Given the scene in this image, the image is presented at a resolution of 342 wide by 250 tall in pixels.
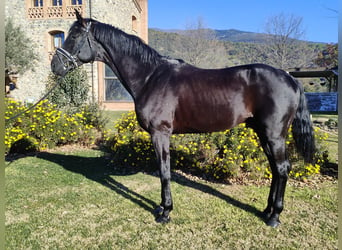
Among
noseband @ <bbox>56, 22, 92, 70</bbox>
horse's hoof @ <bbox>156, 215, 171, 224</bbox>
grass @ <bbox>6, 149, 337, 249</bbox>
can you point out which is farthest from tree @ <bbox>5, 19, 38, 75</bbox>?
horse's hoof @ <bbox>156, 215, 171, 224</bbox>

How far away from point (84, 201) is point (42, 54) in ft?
59.2

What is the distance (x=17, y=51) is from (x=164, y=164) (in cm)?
1840

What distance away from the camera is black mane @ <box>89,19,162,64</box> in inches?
123

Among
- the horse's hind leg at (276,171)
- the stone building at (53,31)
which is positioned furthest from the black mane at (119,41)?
the stone building at (53,31)

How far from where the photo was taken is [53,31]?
17688 millimetres

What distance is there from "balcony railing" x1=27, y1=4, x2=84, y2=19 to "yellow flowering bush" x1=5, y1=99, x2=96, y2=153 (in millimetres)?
12680

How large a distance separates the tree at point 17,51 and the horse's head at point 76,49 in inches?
653

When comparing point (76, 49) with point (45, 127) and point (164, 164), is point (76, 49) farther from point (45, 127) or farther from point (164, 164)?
point (45, 127)

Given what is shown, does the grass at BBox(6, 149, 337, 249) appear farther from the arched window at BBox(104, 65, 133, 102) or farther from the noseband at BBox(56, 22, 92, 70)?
the arched window at BBox(104, 65, 133, 102)

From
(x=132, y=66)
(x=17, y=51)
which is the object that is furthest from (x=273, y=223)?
(x=17, y=51)

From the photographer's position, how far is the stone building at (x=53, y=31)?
55.4 ft

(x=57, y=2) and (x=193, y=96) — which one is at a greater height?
(x=57, y=2)

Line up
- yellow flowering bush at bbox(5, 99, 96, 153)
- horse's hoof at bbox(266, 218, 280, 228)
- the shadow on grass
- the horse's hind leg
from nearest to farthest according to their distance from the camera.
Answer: the horse's hind leg → horse's hoof at bbox(266, 218, 280, 228) → the shadow on grass → yellow flowering bush at bbox(5, 99, 96, 153)

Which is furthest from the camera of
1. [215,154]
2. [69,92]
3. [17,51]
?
[17,51]
